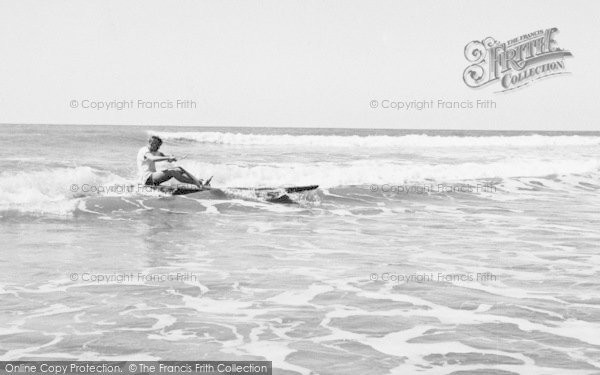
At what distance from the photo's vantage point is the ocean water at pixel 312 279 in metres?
5.93

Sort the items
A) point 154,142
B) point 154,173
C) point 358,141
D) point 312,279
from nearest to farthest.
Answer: point 312,279 → point 154,142 → point 154,173 → point 358,141

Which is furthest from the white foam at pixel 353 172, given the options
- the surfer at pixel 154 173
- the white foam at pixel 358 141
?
the white foam at pixel 358 141

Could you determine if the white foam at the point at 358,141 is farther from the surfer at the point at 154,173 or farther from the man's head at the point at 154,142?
the man's head at the point at 154,142

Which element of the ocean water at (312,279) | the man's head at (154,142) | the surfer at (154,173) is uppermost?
the man's head at (154,142)

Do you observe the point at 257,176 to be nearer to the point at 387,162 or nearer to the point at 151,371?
the point at 387,162

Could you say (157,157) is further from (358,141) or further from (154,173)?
(358,141)

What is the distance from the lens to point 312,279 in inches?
338

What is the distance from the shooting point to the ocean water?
5934mm

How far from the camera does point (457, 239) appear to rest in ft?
38.5

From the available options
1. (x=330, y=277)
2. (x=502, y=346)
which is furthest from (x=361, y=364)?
(x=330, y=277)

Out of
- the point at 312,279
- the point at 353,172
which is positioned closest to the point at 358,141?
the point at 353,172

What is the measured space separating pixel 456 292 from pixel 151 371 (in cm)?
367

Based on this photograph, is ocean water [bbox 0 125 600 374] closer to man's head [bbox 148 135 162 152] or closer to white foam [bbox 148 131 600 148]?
man's head [bbox 148 135 162 152]

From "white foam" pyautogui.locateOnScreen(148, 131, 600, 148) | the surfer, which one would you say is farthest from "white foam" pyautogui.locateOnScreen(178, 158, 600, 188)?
"white foam" pyautogui.locateOnScreen(148, 131, 600, 148)
